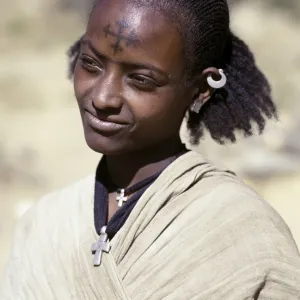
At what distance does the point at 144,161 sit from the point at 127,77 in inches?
12.0

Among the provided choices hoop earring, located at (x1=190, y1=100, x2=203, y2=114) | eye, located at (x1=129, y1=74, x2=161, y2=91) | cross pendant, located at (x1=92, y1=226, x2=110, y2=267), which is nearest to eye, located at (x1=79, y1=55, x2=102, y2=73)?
eye, located at (x1=129, y1=74, x2=161, y2=91)

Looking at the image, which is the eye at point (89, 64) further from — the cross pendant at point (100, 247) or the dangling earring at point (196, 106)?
the cross pendant at point (100, 247)

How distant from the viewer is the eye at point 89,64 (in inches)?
90.8

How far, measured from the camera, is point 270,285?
231 cm

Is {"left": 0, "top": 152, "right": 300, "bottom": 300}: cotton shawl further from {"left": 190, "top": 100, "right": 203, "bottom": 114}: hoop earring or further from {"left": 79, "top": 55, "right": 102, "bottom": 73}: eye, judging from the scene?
{"left": 79, "top": 55, "right": 102, "bottom": 73}: eye

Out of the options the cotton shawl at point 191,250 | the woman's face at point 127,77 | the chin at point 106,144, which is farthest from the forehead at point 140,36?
the cotton shawl at point 191,250

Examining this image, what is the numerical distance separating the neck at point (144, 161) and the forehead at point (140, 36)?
0.96 ft

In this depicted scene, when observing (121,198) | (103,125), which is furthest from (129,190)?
(103,125)

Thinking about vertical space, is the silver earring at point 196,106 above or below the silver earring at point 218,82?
below

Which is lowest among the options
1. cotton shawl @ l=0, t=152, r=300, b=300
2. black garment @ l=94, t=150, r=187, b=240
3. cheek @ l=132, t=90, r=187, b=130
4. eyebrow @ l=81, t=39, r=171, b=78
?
cotton shawl @ l=0, t=152, r=300, b=300

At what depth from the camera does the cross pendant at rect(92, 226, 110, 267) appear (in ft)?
7.75

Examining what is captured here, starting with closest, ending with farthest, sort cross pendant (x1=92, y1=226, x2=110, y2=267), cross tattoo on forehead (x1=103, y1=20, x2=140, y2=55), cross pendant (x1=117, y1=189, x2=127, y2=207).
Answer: cross tattoo on forehead (x1=103, y1=20, x2=140, y2=55)
cross pendant (x1=92, y1=226, x2=110, y2=267)
cross pendant (x1=117, y1=189, x2=127, y2=207)

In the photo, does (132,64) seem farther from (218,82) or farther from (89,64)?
(218,82)

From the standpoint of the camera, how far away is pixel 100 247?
2381mm
